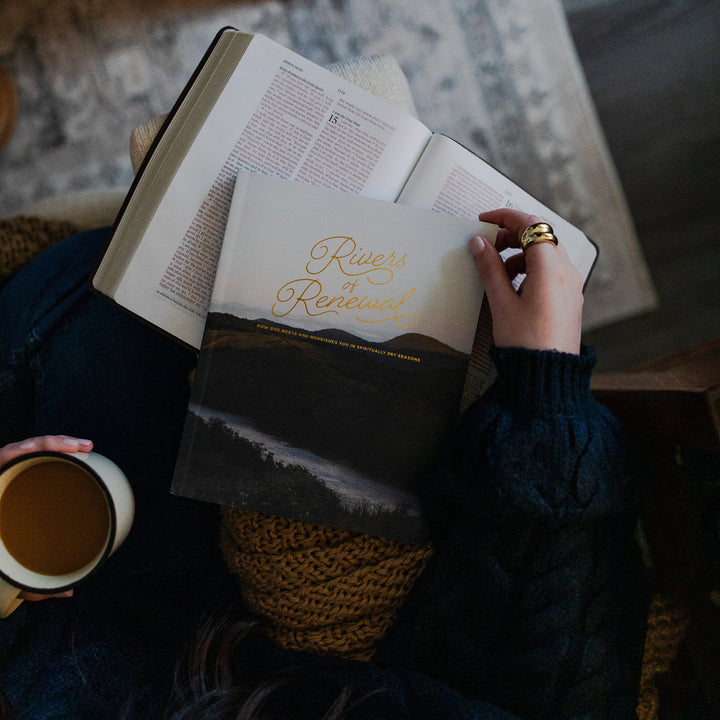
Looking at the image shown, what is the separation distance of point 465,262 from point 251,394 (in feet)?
0.88

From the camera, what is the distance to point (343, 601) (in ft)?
1.91

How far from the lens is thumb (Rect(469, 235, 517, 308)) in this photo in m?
0.56

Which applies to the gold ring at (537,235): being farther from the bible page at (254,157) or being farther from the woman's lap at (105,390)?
the woman's lap at (105,390)

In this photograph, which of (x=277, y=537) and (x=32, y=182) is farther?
(x=32, y=182)

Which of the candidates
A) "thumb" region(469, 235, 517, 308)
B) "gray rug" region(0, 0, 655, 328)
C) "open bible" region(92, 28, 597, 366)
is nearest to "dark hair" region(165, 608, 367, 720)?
"open bible" region(92, 28, 597, 366)

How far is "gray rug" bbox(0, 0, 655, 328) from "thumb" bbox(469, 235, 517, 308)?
0.58m

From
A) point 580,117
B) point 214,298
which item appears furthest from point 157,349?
point 580,117

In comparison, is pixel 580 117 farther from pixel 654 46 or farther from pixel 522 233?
pixel 522 233

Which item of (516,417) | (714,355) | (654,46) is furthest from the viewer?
(654,46)

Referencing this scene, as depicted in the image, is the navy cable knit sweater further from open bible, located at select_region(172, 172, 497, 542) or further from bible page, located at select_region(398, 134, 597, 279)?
bible page, located at select_region(398, 134, 597, 279)

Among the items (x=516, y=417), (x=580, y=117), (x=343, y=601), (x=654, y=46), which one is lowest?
(x=343, y=601)

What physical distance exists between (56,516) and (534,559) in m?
0.48

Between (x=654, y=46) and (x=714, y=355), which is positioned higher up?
(x=654, y=46)

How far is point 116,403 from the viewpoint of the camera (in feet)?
2.25
